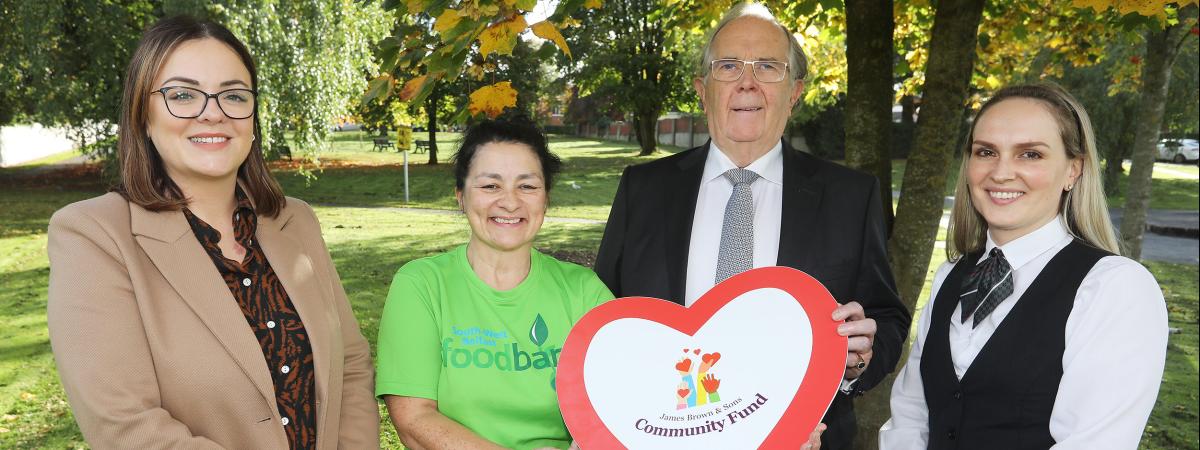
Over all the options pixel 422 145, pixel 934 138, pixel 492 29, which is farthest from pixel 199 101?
pixel 422 145

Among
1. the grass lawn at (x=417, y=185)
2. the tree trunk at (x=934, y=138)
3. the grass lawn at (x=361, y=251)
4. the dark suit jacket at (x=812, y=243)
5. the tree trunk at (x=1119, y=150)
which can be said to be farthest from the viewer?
the tree trunk at (x=1119, y=150)

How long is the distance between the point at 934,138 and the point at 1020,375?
2465mm

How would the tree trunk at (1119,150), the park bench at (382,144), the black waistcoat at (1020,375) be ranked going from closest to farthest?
the black waistcoat at (1020,375) → the tree trunk at (1119,150) → the park bench at (382,144)

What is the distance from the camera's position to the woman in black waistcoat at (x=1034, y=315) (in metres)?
1.78

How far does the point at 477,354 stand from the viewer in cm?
201

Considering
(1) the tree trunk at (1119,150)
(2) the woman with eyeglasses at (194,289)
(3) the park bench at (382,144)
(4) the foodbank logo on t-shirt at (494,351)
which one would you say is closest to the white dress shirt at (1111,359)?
(4) the foodbank logo on t-shirt at (494,351)

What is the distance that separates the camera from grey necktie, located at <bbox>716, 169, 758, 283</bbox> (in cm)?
241

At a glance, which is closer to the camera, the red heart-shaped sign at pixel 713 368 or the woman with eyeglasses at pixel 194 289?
the woman with eyeglasses at pixel 194 289

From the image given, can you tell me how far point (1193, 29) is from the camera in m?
5.68

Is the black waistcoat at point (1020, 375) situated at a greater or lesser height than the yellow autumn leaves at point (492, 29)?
lesser

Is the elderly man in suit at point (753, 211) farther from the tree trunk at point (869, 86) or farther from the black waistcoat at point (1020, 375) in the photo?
the tree trunk at point (869, 86)

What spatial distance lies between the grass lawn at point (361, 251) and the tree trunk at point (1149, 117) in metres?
1.27

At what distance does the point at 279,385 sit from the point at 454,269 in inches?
20.4

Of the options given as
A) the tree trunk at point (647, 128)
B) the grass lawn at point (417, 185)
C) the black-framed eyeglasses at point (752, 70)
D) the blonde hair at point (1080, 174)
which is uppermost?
the black-framed eyeglasses at point (752, 70)
